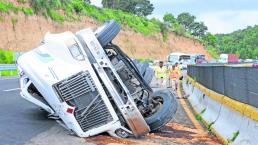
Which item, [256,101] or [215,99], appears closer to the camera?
[256,101]

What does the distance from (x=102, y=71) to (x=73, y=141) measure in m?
1.34

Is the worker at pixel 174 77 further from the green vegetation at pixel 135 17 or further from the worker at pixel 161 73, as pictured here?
the green vegetation at pixel 135 17

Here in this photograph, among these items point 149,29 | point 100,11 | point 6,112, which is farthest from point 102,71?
point 149,29

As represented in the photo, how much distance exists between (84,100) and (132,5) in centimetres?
12008

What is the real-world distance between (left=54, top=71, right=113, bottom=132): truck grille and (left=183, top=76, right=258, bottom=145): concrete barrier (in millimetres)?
2086

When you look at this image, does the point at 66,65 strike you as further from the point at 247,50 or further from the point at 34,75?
the point at 247,50

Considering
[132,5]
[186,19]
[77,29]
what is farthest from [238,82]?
[186,19]

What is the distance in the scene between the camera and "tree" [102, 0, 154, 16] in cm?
12300

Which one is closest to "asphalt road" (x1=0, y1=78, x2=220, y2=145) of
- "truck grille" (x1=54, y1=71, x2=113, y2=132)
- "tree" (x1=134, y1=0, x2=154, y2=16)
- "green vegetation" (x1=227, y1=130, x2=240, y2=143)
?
"truck grille" (x1=54, y1=71, x2=113, y2=132)

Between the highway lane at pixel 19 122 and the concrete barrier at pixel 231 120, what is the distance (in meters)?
3.36

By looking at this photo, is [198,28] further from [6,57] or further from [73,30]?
[6,57]

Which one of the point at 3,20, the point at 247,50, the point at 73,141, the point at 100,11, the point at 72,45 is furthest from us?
the point at 247,50

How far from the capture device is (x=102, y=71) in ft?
31.1

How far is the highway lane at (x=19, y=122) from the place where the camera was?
9.10m
